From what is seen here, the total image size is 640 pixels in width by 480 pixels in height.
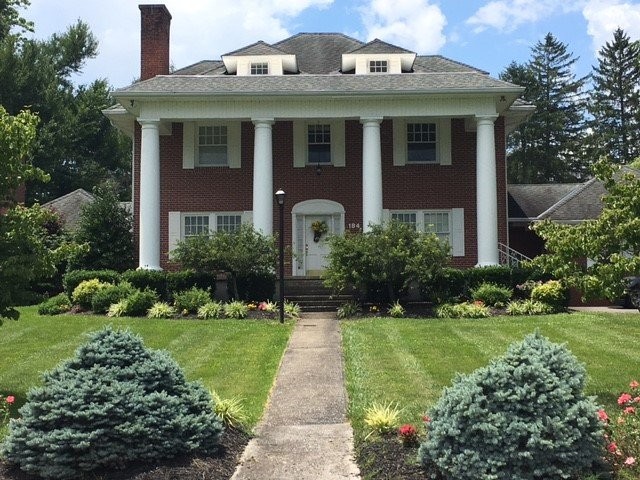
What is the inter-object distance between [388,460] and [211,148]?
18920mm

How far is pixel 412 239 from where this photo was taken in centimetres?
1848

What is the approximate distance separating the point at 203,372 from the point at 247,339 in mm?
3191

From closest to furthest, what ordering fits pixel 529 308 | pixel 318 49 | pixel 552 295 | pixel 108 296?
pixel 529 308 < pixel 552 295 < pixel 108 296 < pixel 318 49

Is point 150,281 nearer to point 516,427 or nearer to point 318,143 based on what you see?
point 318,143

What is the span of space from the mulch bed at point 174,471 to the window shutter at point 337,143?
17806 millimetres

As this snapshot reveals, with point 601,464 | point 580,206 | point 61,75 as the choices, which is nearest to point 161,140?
point 580,206

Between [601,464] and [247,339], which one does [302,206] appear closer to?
[247,339]

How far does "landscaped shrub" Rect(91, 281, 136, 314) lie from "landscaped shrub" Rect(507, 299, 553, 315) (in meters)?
10.2

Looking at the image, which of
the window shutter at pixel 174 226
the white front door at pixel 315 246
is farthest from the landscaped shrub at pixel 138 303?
the white front door at pixel 315 246

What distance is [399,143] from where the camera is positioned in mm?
23328

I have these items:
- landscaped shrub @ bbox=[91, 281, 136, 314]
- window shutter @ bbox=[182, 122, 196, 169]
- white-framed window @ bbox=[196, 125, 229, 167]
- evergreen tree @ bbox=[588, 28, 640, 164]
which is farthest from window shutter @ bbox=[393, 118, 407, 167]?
evergreen tree @ bbox=[588, 28, 640, 164]

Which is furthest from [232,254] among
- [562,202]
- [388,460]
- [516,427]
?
[516,427]

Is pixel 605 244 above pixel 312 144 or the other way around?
the other way around

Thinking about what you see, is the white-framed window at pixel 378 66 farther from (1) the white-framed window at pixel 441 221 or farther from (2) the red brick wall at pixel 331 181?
(1) the white-framed window at pixel 441 221
